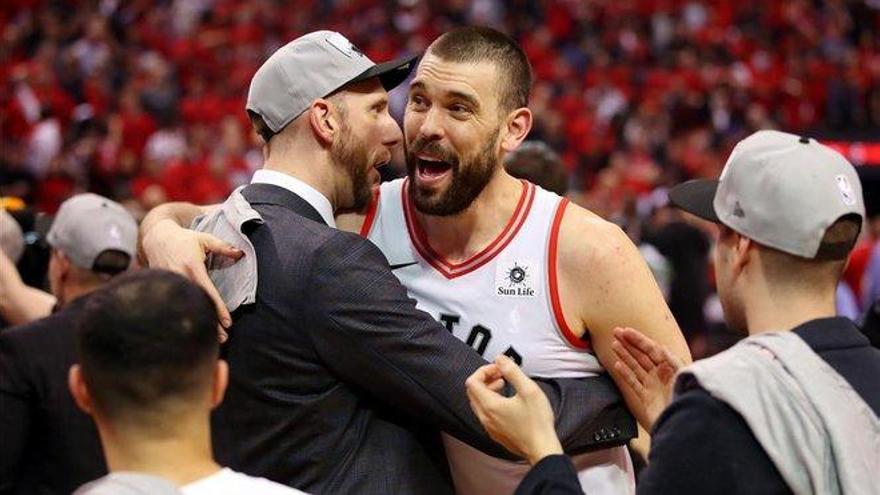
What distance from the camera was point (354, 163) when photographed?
4012 millimetres

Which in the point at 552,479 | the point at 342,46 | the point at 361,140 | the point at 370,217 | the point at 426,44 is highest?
the point at 342,46

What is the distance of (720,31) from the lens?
20.9 meters

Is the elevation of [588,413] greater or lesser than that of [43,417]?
greater

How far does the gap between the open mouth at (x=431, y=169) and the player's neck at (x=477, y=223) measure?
0.40 ft

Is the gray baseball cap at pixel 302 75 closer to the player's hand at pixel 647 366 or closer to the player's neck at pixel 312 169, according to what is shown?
the player's neck at pixel 312 169

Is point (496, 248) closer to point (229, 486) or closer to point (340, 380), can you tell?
point (340, 380)

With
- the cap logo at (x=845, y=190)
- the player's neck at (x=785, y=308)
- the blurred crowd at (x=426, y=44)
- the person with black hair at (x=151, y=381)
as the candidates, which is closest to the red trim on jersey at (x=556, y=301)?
the player's neck at (x=785, y=308)

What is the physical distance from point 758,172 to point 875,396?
0.51m

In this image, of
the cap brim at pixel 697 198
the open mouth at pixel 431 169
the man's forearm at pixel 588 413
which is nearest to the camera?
the cap brim at pixel 697 198

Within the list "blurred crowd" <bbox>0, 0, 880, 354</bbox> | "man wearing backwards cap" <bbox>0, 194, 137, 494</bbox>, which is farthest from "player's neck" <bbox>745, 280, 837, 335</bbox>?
"blurred crowd" <bbox>0, 0, 880, 354</bbox>

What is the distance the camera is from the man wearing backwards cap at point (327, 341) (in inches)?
141

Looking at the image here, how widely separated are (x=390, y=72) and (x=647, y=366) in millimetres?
1141

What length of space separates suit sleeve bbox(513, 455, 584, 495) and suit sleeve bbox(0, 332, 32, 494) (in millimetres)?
2110

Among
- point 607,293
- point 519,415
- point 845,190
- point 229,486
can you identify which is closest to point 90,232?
point 607,293
